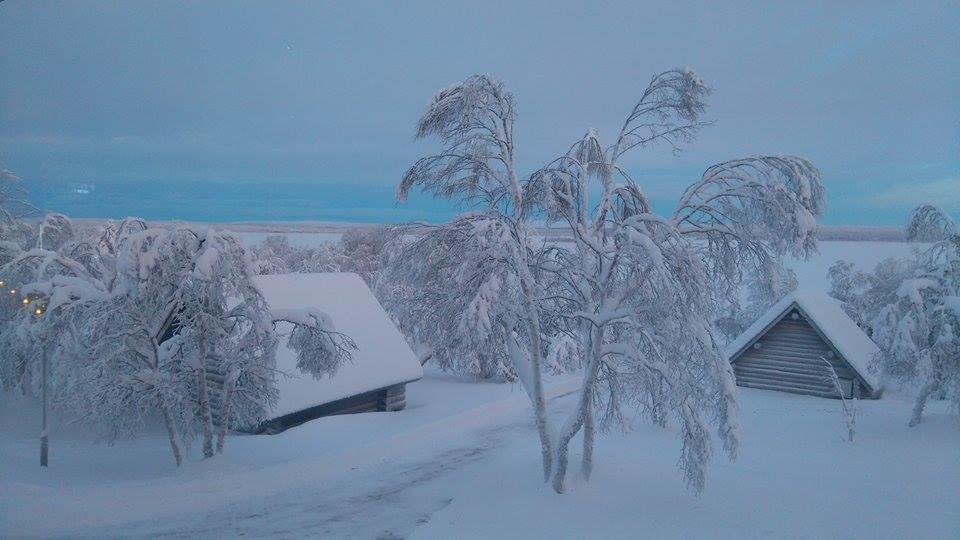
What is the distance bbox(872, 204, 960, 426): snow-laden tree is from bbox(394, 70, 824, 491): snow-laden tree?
6.21m

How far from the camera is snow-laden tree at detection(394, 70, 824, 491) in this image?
30.0 ft

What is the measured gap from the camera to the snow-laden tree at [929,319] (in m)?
13.6

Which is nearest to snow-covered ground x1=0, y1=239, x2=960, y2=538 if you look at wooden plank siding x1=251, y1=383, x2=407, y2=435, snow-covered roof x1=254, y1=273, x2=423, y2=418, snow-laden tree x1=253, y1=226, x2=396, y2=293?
wooden plank siding x1=251, y1=383, x2=407, y2=435

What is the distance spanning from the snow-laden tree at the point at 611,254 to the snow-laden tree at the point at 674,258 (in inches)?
0.9

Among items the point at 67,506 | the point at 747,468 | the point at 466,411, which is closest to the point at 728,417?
the point at 747,468

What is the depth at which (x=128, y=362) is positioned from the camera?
11.4 m

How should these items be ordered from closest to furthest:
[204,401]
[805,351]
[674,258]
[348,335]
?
[674,258] → [204,401] → [348,335] → [805,351]

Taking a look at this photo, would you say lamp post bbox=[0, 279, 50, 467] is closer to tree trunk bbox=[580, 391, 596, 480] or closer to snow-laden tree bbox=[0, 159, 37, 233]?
snow-laden tree bbox=[0, 159, 37, 233]

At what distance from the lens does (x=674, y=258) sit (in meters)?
8.78

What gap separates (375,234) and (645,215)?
4586 mm

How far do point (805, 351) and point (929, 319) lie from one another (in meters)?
7.42

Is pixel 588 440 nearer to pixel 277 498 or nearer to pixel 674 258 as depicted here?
pixel 674 258

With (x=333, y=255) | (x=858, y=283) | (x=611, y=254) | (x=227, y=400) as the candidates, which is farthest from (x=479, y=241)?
(x=333, y=255)

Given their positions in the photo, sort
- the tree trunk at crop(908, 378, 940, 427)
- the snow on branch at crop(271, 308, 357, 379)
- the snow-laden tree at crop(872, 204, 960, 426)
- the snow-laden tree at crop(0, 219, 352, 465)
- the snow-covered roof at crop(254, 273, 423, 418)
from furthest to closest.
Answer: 1. the snow-covered roof at crop(254, 273, 423, 418)
2. the tree trunk at crop(908, 378, 940, 427)
3. the snow-laden tree at crop(872, 204, 960, 426)
4. the snow on branch at crop(271, 308, 357, 379)
5. the snow-laden tree at crop(0, 219, 352, 465)
